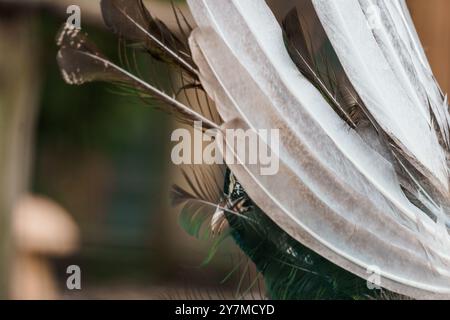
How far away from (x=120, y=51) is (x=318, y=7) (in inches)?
13.5

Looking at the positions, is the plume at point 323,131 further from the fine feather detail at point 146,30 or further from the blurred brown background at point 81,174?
the blurred brown background at point 81,174

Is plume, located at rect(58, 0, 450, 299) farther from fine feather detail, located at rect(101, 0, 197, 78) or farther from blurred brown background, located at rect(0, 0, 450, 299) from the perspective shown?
blurred brown background, located at rect(0, 0, 450, 299)

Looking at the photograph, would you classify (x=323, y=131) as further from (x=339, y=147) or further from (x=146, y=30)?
(x=146, y=30)

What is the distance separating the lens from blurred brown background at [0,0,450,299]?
1.55 m

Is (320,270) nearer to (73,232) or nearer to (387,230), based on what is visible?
(387,230)

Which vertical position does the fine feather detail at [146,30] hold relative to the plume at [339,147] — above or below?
above

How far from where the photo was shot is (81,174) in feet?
7.32

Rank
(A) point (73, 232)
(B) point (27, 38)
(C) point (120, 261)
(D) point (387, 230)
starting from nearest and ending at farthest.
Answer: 1. (D) point (387, 230)
2. (B) point (27, 38)
3. (C) point (120, 261)
4. (A) point (73, 232)

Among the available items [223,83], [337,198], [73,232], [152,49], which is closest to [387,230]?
[337,198]

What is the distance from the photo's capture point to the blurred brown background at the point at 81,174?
1552 mm

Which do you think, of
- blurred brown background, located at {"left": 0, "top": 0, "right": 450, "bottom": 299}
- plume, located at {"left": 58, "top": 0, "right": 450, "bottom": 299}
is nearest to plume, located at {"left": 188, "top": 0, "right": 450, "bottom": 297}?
plume, located at {"left": 58, "top": 0, "right": 450, "bottom": 299}

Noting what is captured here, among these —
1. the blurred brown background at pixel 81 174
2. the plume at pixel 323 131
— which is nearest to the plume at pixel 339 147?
the plume at pixel 323 131

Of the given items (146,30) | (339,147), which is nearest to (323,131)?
(339,147)

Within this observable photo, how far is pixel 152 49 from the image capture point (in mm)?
1238
